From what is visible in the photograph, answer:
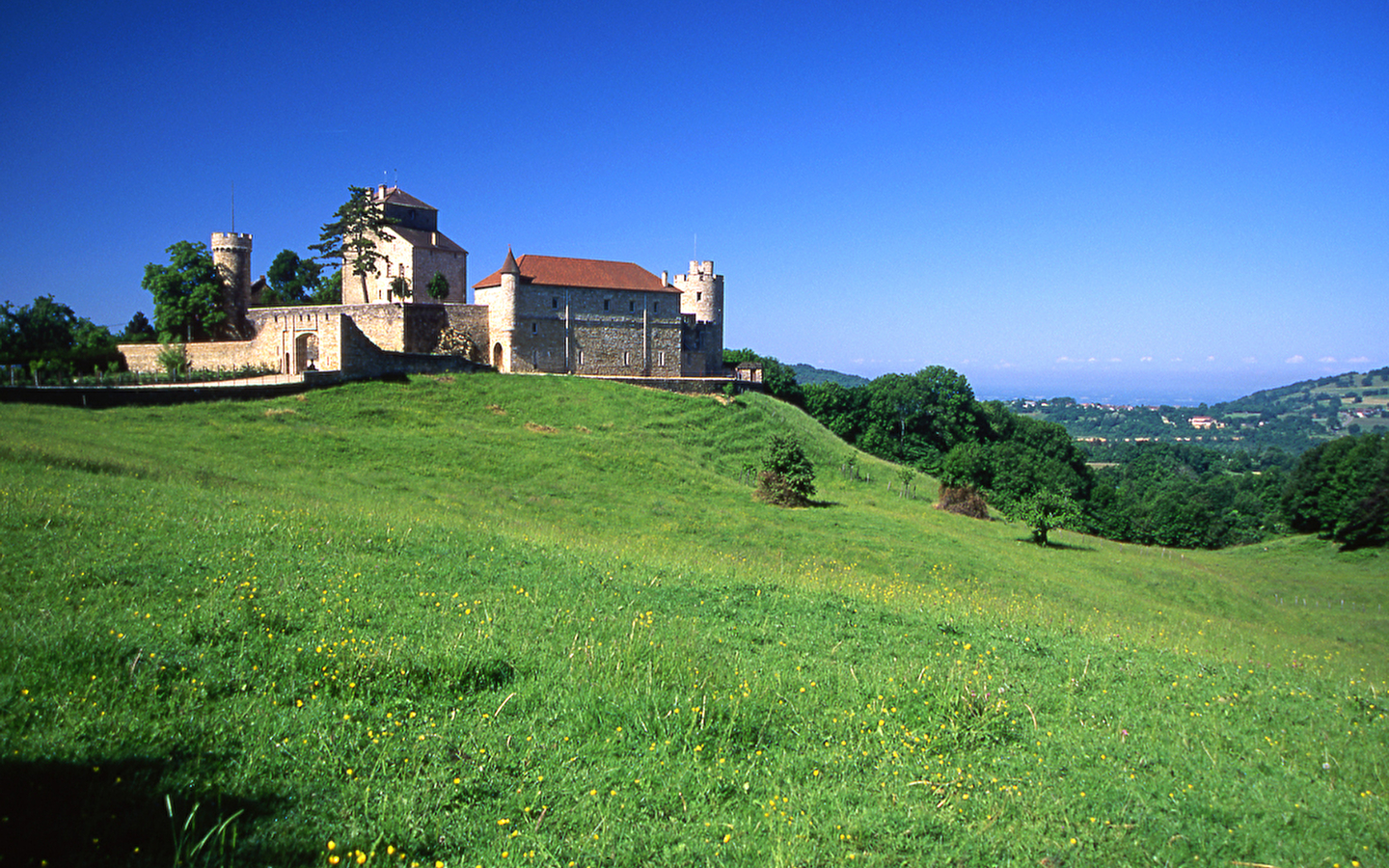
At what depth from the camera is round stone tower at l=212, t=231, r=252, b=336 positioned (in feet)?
157

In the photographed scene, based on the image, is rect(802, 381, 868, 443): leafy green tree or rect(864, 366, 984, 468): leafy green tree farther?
rect(864, 366, 984, 468): leafy green tree

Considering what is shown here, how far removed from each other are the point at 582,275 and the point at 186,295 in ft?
81.9

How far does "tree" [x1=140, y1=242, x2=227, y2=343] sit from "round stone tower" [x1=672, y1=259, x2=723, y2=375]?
32.5 metres

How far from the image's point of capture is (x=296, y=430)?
31.0 meters

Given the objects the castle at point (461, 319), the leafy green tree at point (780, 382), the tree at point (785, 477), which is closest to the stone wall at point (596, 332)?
the castle at point (461, 319)

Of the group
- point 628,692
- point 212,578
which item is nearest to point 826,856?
point 628,692

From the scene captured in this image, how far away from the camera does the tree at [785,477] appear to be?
34.2 meters

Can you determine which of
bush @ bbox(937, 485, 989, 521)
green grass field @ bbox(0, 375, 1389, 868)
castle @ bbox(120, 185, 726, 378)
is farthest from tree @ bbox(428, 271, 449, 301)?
green grass field @ bbox(0, 375, 1389, 868)

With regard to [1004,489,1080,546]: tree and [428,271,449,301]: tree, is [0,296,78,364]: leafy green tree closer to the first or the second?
[428,271,449,301]: tree

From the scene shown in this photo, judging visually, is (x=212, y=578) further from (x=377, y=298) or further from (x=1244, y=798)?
(x=377, y=298)

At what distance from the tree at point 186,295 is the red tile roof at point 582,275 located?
16500mm

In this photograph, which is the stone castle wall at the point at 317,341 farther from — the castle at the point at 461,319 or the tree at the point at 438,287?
the tree at the point at 438,287

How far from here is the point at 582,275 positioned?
54.7 metres

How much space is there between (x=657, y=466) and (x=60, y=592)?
27.2m
